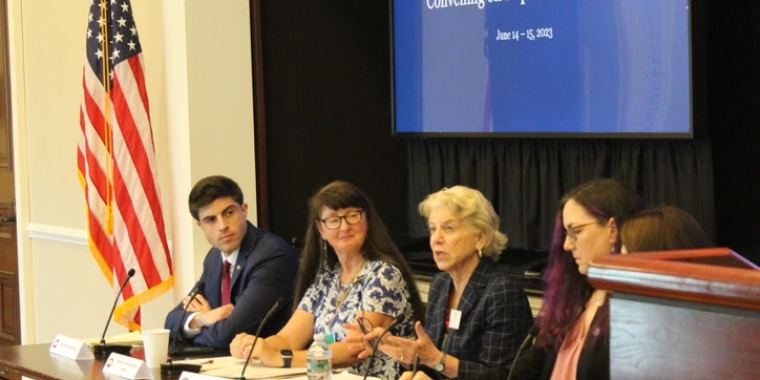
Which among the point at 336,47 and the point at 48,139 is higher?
the point at 336,47

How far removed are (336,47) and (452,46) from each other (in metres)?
0.71

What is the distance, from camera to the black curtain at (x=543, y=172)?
178 inches

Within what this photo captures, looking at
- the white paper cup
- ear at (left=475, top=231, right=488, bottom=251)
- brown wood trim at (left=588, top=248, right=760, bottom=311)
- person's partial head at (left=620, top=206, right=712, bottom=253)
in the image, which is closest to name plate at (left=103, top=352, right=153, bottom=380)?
the white paper cup

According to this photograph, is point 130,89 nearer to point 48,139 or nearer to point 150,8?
point 150,8

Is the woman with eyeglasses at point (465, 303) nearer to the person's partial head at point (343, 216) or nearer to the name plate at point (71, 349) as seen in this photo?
the person's partial head at point (343, 216)

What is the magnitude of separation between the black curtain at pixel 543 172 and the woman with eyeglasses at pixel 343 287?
1381mm

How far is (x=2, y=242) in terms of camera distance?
24.8 feet

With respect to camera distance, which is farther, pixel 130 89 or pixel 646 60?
pixel 130 89

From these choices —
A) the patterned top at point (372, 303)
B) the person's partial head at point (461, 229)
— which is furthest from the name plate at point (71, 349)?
the person's partial head at point (461, 229)

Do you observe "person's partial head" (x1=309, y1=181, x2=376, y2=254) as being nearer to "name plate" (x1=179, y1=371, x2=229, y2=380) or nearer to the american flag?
"name plate" (x1=179, y1=371, x2=229, y2=380)

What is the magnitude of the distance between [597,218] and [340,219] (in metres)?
1.11

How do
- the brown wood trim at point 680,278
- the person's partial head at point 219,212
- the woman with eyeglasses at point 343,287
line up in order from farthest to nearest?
1. the person's partial head at point 219,212
2. the woman with eyeglasses at point 343,287
3. the brown wood trim at point 680,278

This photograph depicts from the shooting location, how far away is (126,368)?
11.7 ft

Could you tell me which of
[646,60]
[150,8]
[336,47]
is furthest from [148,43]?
[646,60]
